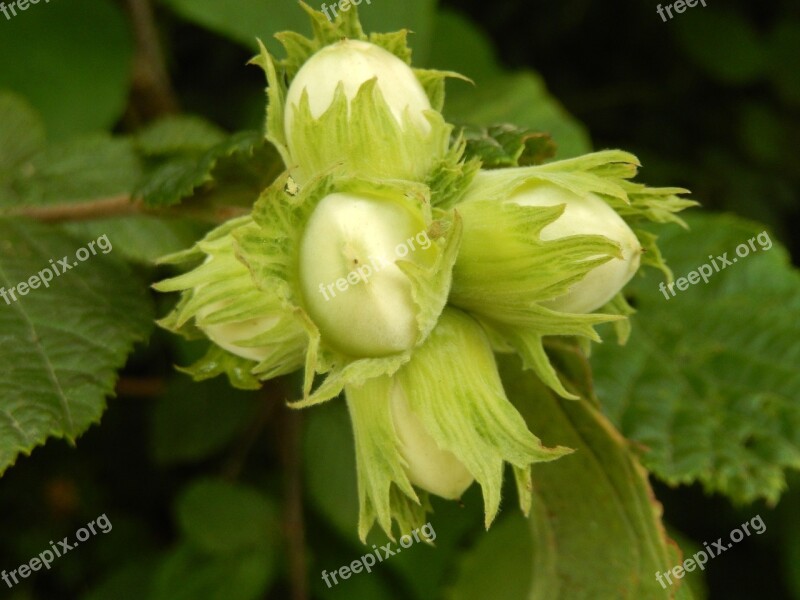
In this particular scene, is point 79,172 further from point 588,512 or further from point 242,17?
point 588,512

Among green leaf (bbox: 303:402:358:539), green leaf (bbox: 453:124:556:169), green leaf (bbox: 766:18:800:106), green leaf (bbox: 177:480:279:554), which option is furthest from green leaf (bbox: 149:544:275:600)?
green leaf (bbox: 766:18:800:106)

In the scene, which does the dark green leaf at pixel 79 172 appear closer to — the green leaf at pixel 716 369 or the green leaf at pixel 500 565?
the green leaf at pixel 716 369

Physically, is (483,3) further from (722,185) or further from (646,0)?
(722,185)

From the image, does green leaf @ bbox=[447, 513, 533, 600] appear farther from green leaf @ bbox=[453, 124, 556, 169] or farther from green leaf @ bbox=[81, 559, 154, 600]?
green leaf @ bbox=[453, 124, 556, 169]

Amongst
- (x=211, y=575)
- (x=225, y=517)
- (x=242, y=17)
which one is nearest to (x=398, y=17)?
(x=242, y=17)

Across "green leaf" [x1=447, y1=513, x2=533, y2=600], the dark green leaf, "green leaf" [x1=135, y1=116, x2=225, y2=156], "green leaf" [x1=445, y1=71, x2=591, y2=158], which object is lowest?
"green leaf" [x1=447, y1=513, x2=533, y2=600]

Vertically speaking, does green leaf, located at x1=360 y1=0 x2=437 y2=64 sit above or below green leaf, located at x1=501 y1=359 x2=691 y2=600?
above

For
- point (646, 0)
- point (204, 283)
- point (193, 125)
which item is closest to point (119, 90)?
point (193, 125)

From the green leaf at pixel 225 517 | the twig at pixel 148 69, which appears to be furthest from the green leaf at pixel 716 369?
the twig at pixel 148 69

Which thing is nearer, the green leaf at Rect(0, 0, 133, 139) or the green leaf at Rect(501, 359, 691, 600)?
the green leaf at Rect(501, 359, 691, 600)
